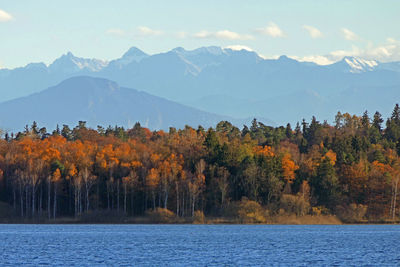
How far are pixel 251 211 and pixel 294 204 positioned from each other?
27.7 feet

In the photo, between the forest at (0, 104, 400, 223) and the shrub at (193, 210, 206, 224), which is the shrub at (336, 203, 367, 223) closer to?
the forest at (0, 104, 400, 223)

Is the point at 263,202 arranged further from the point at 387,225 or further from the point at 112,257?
the point at 112,257

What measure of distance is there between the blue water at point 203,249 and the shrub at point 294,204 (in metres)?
18.0

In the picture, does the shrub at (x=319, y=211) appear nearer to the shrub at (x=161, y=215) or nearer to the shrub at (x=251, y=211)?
the shrub at (x=251, y=211)

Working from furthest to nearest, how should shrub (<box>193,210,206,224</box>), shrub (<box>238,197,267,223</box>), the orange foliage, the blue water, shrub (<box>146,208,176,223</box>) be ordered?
the orange foliage, shrub (<box>146,208,176,223</box>), shrub (<box>193,210,206,224</box>), shrub (<box>238,197,267,223</box>), the blue water

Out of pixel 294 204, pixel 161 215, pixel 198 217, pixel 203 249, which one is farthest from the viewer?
pixel 161 215

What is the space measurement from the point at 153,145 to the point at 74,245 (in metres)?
76.8

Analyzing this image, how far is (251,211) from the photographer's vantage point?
5482 inches

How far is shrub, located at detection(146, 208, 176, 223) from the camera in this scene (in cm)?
14050

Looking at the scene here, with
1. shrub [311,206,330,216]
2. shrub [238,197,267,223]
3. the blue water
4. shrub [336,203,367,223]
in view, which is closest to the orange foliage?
shrub [311,206,330,216]

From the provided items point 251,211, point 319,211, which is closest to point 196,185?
point 251,211

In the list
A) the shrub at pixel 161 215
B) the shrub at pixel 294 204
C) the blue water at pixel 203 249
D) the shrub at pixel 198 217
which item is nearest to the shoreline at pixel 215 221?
the shrub at pixel 198 217

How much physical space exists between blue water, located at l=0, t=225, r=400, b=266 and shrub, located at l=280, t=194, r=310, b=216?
17993 mm

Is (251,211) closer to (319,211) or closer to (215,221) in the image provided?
(215,221)
